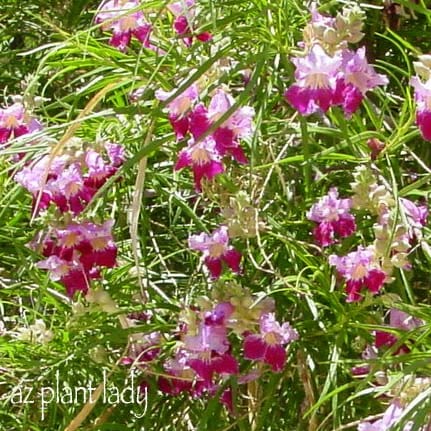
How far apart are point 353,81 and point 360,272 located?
0.61 feet

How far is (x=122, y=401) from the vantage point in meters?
1.19

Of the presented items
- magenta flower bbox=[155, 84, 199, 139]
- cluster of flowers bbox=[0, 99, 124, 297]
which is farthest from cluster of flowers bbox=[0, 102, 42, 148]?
magenta flower bbox=[155, 84, 199, 139]

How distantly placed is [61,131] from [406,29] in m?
0.50

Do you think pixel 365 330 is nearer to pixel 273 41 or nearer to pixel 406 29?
pixel 273 41

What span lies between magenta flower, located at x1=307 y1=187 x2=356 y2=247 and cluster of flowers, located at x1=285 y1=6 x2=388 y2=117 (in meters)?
0.17

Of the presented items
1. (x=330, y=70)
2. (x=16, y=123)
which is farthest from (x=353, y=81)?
(x=16, y=123)

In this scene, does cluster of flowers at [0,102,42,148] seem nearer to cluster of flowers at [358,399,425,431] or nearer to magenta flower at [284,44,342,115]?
magenta flower at [284,44,342,115]

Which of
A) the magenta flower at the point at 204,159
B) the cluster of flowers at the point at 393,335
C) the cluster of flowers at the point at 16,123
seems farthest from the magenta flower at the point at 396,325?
the cluster of flowers at the point at 16,123

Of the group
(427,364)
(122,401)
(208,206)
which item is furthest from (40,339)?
(427,364)

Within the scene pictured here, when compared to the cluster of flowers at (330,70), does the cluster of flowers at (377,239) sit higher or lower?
lower

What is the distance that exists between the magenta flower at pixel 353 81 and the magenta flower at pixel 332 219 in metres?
0.17

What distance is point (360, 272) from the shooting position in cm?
96

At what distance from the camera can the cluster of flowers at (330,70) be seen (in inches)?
32.5

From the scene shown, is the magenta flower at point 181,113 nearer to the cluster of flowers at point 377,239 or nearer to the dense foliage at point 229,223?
the dense foliage at point 229,223
